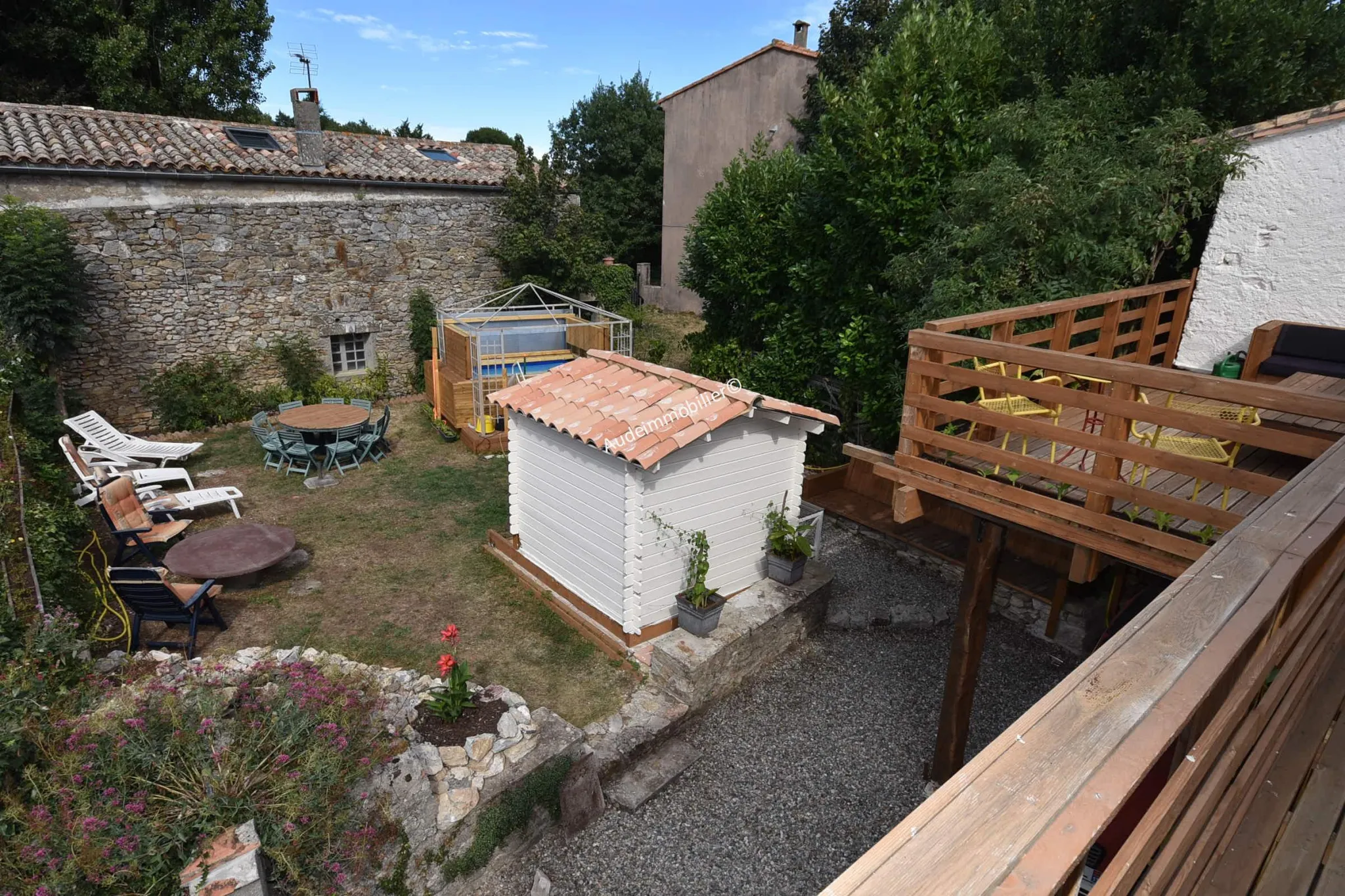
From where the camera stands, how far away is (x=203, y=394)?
1364cm

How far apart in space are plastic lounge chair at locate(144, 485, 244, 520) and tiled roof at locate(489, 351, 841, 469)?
14.5 feet

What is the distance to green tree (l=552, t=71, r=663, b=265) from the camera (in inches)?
1264

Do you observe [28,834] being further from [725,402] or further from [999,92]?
[999,92]

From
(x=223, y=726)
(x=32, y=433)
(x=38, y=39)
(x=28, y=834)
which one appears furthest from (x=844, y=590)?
(x=38, y=39)

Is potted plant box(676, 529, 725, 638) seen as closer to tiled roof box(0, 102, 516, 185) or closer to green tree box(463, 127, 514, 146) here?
tiled roof box(0, 102, 516, 185)

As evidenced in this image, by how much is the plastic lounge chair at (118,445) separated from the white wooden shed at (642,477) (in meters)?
6.39

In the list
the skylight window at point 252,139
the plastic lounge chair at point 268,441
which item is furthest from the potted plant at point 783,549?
the skylight window at point 252,139

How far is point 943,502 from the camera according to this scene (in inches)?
243

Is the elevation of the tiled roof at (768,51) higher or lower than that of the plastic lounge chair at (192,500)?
higher

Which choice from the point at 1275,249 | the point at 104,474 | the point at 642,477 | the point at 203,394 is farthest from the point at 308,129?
the point at 1275,249

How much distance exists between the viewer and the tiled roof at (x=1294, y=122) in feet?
25.1

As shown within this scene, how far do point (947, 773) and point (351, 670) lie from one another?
5561 millimetres

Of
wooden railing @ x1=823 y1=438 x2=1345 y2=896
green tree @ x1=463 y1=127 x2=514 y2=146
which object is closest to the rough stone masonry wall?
wooden railing @ x1=823 y1=438 x2=1345 y2=896

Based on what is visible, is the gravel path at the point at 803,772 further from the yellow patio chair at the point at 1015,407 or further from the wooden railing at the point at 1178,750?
the wooden railing at the point at 1178,750
